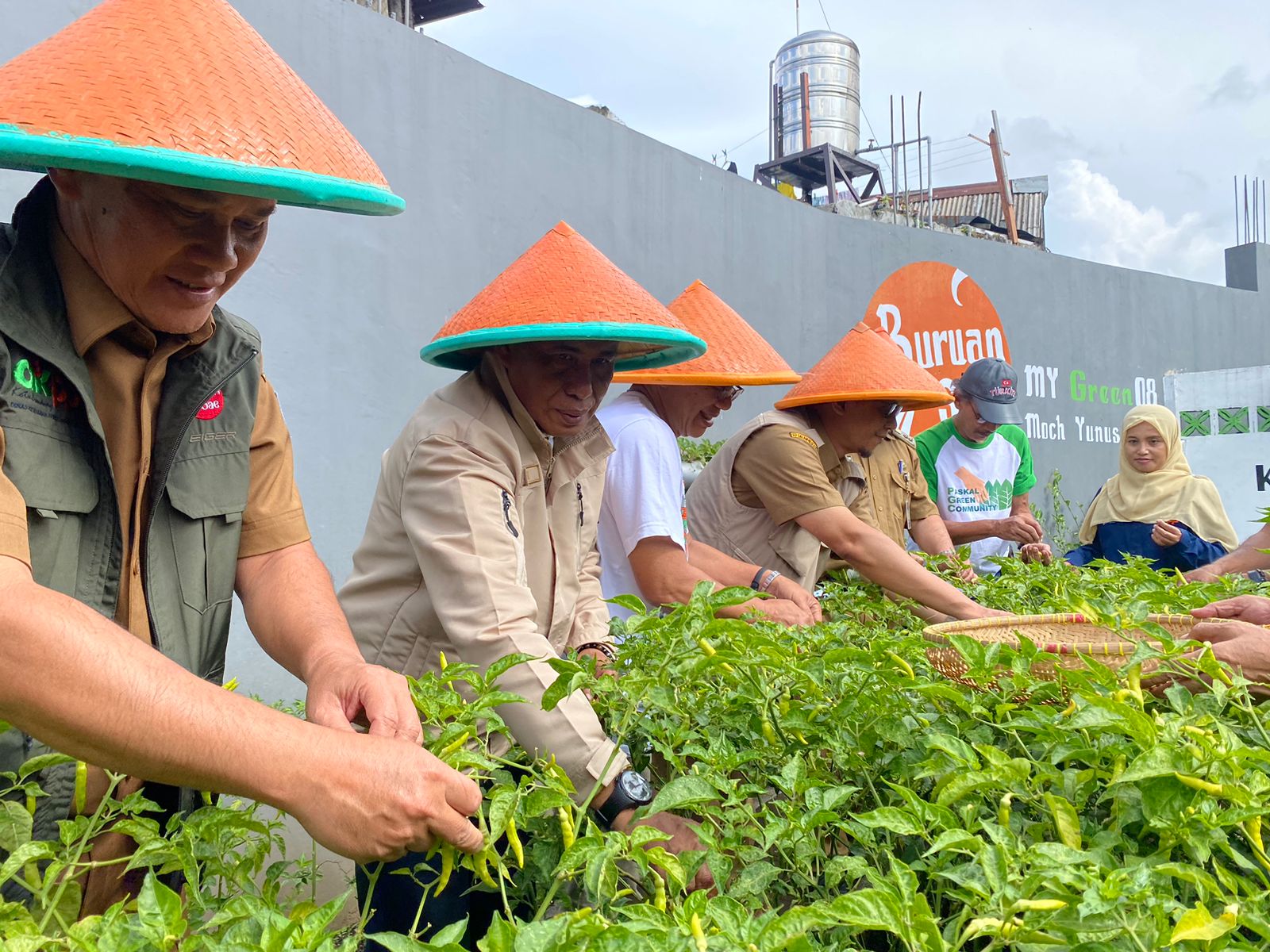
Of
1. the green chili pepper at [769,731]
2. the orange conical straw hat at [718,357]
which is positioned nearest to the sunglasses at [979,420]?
the orange conical straw hat at [718,357]

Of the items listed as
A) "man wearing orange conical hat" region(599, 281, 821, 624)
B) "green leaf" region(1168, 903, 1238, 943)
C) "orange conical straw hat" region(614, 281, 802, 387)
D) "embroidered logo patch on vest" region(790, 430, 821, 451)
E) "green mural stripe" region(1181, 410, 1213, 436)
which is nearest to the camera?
"green leaf" region(1168, 903, 1238, 943)

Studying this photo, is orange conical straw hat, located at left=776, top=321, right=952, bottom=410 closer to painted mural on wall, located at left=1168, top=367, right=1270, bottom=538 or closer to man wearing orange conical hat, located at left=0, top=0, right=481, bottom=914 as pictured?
man wearing orange conical hat, located at left=0, top=0, right=481, bottom=914

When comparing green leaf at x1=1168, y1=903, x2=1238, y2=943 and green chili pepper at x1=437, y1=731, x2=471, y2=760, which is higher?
green chili pepper at x1=437, y1=731, x2=471, y2=760

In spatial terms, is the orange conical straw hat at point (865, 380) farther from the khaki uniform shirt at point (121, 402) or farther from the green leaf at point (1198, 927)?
the green leaf at point (1198, 927)

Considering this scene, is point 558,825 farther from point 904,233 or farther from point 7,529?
point 904,233

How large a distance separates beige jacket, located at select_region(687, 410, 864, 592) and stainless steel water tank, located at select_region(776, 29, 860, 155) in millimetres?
8031

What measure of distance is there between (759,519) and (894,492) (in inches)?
32.7

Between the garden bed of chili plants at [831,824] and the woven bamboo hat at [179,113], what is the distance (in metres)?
0.59

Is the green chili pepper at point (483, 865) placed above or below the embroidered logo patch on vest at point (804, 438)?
below

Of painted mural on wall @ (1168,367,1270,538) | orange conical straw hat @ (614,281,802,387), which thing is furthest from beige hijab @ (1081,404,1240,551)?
orange conical straw hat @ (614,281,802,387)

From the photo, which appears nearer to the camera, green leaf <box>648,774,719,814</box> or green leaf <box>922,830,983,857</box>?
green leaf <box>922,830,983,857</box>

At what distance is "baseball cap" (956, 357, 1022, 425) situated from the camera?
4453 millimetres

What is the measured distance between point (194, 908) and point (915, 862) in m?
0.69

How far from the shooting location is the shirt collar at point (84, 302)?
129cm
